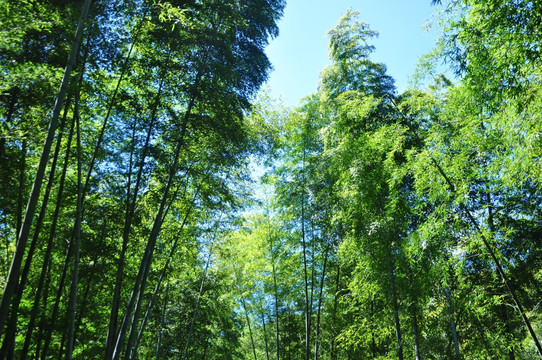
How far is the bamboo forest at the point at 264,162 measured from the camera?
331cm

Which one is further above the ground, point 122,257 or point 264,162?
point 264,162

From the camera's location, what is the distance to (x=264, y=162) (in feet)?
22.4

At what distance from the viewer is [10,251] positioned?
23.3 ft

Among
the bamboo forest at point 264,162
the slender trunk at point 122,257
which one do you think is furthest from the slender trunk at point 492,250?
the slender trunk at point 122,257

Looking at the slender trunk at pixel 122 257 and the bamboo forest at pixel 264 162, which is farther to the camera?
the slender trunk at pixel 122 257

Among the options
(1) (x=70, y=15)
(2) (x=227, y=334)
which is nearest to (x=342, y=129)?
(1) (x=70, y=15)

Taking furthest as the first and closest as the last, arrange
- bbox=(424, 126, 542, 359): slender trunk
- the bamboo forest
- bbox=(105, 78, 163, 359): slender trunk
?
bbox=(105, 78, 163, 359): slender trunk, bbox=(424, 126, 542, 359): slender trunk, the bamboo forest

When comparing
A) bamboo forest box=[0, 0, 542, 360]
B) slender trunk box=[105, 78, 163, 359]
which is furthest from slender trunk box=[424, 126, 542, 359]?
slender trunk box=[105, 78, 163, 359]

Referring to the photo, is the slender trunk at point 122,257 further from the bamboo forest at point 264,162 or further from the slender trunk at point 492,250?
the slender trunk at point 492,250

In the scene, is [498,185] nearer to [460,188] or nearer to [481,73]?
[460,188]

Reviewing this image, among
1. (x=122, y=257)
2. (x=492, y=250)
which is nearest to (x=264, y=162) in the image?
(x=122, y=257)

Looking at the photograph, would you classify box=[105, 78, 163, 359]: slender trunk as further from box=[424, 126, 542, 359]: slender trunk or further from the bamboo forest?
box=[424, 126, 542, 359]: slender trunk

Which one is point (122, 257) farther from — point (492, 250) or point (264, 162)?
point (492, 250)

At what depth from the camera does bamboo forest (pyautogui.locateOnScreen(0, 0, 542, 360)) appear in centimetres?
331
